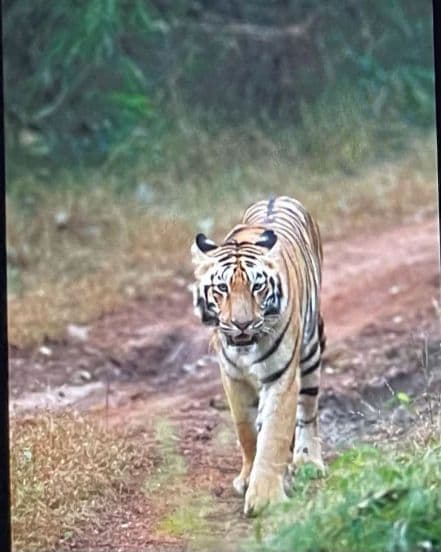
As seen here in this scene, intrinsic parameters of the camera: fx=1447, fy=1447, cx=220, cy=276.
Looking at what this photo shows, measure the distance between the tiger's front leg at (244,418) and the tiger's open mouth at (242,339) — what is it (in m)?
0.08

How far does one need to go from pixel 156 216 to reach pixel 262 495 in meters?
0.62

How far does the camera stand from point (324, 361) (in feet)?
9.52

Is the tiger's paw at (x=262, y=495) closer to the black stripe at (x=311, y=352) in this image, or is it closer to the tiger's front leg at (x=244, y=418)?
the tiger's front leg at (x=244, y=418)

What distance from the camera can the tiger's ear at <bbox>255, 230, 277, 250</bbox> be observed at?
9.37ft

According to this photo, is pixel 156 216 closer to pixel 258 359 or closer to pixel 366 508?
pixel 258 359

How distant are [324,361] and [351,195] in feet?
1.14

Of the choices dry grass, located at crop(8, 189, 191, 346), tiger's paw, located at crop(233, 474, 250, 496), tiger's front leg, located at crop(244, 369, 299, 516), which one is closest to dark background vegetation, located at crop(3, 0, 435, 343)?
dry grass, located at crop(8, 189, 191, 346)

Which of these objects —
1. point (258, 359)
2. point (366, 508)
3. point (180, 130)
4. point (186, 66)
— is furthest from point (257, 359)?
point (186, 66)

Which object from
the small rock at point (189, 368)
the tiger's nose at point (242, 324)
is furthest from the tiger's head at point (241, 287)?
the small rock at point (189, 368)

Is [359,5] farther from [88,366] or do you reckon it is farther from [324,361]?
[88,366]

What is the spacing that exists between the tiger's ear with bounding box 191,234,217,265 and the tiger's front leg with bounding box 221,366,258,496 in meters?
0.24

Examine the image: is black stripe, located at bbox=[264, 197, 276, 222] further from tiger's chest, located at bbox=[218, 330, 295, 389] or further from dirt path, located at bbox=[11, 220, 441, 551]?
tiger's chest, located at bbox=[218, 330, 295, 389]

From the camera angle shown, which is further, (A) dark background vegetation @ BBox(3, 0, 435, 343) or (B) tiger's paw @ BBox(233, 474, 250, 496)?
(A) dark background vegetation @ BBox(3, 0, 435, 343)

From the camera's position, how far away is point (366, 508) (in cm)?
261
